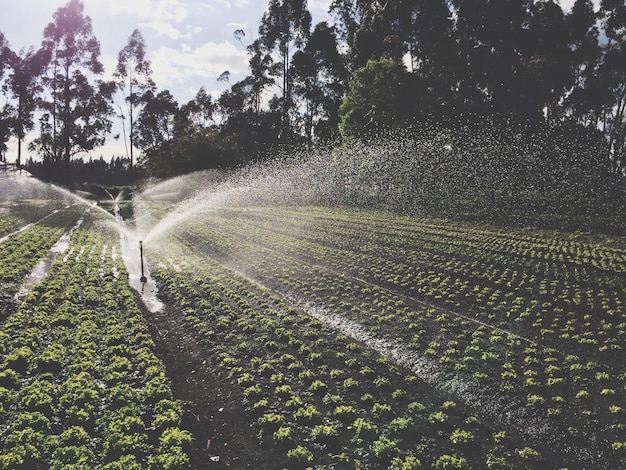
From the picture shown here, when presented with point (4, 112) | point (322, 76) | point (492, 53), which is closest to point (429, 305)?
point (492, 53)

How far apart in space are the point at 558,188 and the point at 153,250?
32552 mm

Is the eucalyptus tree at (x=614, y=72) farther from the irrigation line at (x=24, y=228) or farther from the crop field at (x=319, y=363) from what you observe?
the irrigation line at (x=24, y=228)

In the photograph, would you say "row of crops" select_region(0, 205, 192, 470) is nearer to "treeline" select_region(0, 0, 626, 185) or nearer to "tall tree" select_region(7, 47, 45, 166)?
"treeline" select_region(0, 0, 626, 185)

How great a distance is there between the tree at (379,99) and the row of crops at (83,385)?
Answer: 91.6 ft

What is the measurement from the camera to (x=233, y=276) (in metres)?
20.5

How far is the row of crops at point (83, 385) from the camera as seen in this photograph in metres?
7.57

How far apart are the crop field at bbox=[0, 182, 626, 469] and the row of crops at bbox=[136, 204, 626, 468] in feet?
0.17

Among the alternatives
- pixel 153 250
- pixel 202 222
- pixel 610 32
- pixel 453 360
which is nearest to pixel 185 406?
pixel 453 360

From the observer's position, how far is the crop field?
26.1ft

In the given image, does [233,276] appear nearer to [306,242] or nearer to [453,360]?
[306,242]

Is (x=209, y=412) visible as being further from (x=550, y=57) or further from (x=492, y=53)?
(x=550, y=57)

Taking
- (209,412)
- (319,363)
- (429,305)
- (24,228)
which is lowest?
(209,412)

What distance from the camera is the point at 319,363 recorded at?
11.4 metres

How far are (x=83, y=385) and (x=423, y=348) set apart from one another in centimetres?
785
